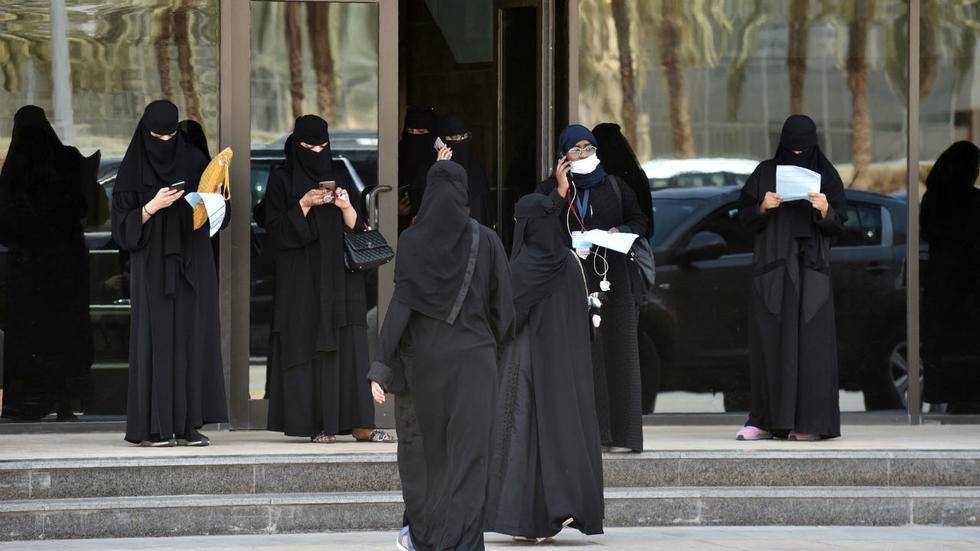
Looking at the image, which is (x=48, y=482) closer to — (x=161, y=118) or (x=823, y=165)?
(x=161, y=118)

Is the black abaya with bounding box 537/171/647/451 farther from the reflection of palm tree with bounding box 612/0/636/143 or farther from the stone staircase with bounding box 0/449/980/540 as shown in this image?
the reflection of palm tree with bounding box 612/0/636/143

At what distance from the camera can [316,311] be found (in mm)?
9102

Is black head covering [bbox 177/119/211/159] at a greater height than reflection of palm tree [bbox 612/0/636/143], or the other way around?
reflection of palm tree [bbox 612/0/636/143]

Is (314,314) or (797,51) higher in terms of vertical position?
(797,51)

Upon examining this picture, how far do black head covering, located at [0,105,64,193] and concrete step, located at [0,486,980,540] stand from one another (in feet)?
7.59

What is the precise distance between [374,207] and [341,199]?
0.65m

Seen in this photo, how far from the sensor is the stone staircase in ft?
25.7

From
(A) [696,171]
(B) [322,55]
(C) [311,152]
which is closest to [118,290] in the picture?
(C) [311,152]

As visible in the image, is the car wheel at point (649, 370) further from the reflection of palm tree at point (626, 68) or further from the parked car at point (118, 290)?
the parked car at point (118, 290)

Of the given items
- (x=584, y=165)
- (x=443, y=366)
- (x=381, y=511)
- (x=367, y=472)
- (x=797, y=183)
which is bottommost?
(x=381, y=511)

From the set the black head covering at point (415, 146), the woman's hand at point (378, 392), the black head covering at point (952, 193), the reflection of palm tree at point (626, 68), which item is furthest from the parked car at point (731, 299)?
the woman's hand at point (378, 392)

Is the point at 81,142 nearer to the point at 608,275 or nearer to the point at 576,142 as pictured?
the point at 576,142

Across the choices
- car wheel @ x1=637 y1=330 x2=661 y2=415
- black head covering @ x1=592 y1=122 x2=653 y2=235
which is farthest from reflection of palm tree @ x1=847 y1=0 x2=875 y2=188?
car wheel @ x1=637 y1=330 x2=661 y2=415

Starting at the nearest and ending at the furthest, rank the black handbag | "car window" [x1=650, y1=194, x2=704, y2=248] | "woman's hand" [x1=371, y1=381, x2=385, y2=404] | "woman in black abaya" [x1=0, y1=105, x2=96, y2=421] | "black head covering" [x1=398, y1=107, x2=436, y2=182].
→ 1. "woman's hand" [x1=371, y1=381, x2=385, y2=404]
2. the black handbag
3. "woman in black abaya" [x1=0, y1=105, x2=96, y2=421]
4. "car window" [x1=650, y1=194, x2=704, y2=248]
5. "black head covering" [x1=398, y1=107, x2=436, y2=182]
